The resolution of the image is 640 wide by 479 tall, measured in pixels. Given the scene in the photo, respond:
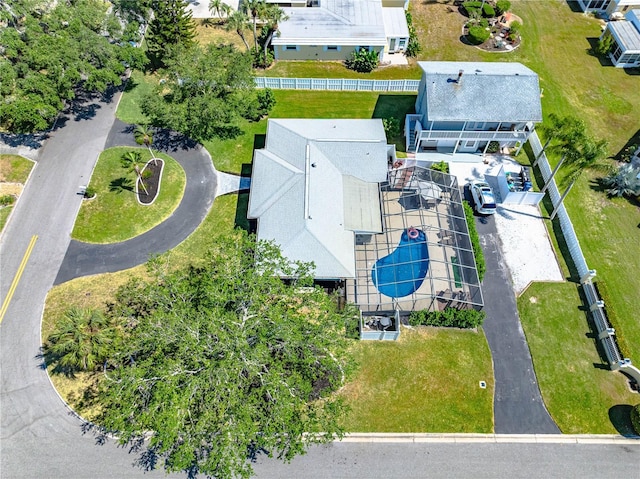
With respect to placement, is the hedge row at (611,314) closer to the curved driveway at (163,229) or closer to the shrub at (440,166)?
→ the shrub at (440,166)

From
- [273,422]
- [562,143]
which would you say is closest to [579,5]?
[562,143]

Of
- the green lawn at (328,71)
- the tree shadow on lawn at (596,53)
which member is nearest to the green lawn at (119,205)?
→ the green lawn at (328,71)

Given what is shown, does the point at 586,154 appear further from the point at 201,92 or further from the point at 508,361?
the point at 201,92

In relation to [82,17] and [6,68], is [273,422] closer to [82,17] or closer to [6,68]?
[6,68]

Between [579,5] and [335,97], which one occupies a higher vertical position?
[579,5]

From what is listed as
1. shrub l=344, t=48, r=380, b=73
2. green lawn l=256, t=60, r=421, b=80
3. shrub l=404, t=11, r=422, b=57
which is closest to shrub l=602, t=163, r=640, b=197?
green lawn l=256, t=60, r=421, b=80

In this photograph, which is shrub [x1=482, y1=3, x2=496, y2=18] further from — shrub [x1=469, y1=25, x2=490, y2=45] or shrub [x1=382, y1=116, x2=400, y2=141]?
shrub [x1=382, y1=116, x2=400, y2=141]

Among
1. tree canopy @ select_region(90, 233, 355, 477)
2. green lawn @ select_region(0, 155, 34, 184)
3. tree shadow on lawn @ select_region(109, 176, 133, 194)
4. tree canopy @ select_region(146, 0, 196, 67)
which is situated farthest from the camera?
tree canopy @ select_region(146, 0, 196, 67)
